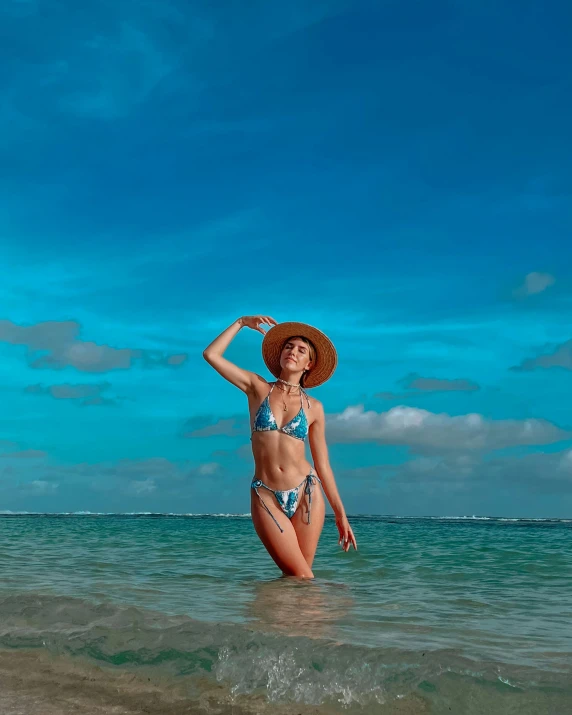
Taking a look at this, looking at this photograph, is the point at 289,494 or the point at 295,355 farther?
the point at 295,355

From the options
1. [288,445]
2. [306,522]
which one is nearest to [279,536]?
[306,522]

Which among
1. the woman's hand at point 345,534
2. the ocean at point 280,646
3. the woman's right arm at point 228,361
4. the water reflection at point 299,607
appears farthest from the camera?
the woman's hand at point 345,534

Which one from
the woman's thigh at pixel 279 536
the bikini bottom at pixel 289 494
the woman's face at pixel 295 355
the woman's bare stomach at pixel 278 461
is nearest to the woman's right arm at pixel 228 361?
the woman's face at pixel 295 355

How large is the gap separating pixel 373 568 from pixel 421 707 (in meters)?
5.72

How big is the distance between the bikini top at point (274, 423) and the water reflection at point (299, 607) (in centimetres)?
138

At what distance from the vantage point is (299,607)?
5.31m

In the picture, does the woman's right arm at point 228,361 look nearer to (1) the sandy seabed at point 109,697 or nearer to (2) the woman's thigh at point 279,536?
(2) the woman's thigh at point 279,536

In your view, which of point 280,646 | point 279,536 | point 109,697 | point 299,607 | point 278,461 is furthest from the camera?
point 278,461

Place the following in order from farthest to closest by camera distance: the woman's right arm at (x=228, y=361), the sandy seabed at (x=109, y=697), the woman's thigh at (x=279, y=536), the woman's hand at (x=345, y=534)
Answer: the woman's hand at (x=345, y=534), the woman's right arm at (x=228, y=361), the woman's thigh at (x=279, y=536), the sandy seabed at (x=109, y=697)

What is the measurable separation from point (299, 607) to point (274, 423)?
5.96ft

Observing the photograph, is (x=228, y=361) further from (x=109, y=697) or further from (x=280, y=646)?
(x=109, y=697)

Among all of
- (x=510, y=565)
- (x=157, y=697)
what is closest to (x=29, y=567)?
(x=157, y=697)

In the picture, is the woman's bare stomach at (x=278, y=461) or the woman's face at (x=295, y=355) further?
the woman's face at (x=295, y=355)

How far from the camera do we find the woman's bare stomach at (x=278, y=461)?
658cm
